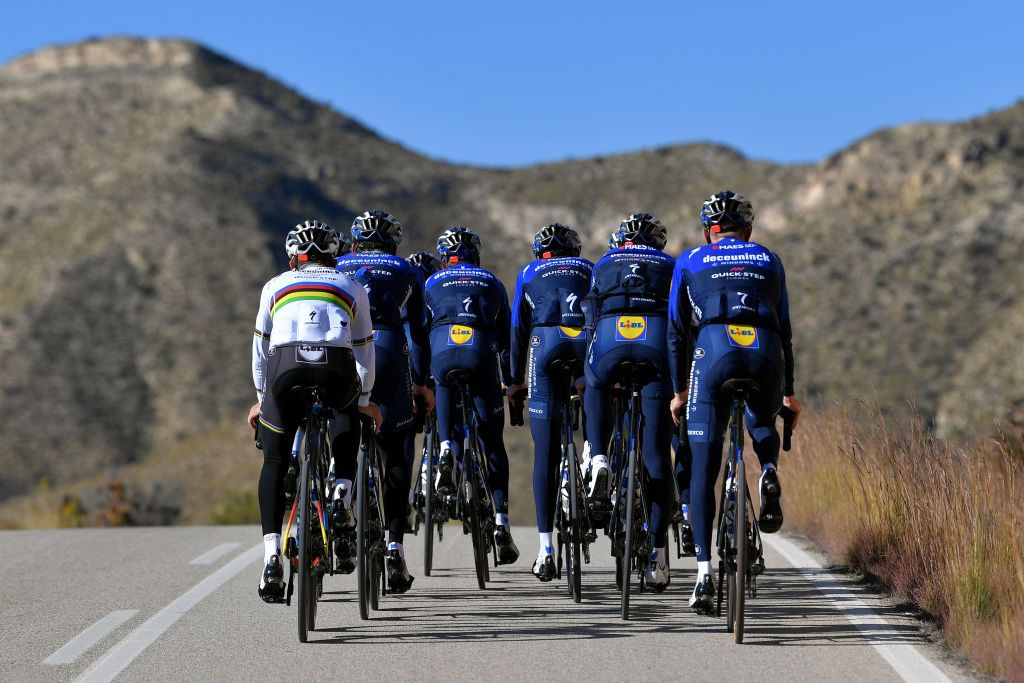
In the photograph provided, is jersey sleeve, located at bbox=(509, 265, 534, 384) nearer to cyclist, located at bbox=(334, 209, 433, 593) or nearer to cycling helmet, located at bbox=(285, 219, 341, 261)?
cyclist, located at bbox=(334, 209, 433, 593)

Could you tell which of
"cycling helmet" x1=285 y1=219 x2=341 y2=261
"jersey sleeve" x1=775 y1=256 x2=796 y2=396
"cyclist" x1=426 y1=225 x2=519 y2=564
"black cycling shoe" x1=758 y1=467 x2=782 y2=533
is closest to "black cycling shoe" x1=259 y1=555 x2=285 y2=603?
"cycling helmet" x1=285 y1=219 x2=341 y2=261

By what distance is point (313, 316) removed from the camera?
7.58 meters

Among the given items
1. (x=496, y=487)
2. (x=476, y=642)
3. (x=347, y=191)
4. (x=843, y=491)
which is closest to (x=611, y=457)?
(x=496, y=487)

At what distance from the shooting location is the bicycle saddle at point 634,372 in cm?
882

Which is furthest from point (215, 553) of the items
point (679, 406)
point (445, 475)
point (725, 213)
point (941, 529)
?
point (941, 529)

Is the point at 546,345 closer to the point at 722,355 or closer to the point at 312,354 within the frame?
the point at 722,355

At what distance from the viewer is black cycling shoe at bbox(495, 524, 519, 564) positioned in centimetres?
989

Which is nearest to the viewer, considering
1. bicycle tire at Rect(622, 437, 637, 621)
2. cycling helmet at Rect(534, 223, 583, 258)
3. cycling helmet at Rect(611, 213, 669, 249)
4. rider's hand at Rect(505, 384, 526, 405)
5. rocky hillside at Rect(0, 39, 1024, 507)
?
bicycle tire at Rect(622, 437, 637, 621)

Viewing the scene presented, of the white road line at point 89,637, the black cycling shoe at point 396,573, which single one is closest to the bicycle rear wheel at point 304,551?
the white road line at point 89,637

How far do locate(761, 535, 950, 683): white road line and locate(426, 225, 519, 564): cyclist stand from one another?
2.25 m

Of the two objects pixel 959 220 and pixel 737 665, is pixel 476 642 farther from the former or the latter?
pixel 959 220

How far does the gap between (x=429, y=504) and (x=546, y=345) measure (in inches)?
60.6

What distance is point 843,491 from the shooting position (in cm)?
1199

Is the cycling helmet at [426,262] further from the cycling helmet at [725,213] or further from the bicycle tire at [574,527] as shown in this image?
the cycling helmet at [725,213]
